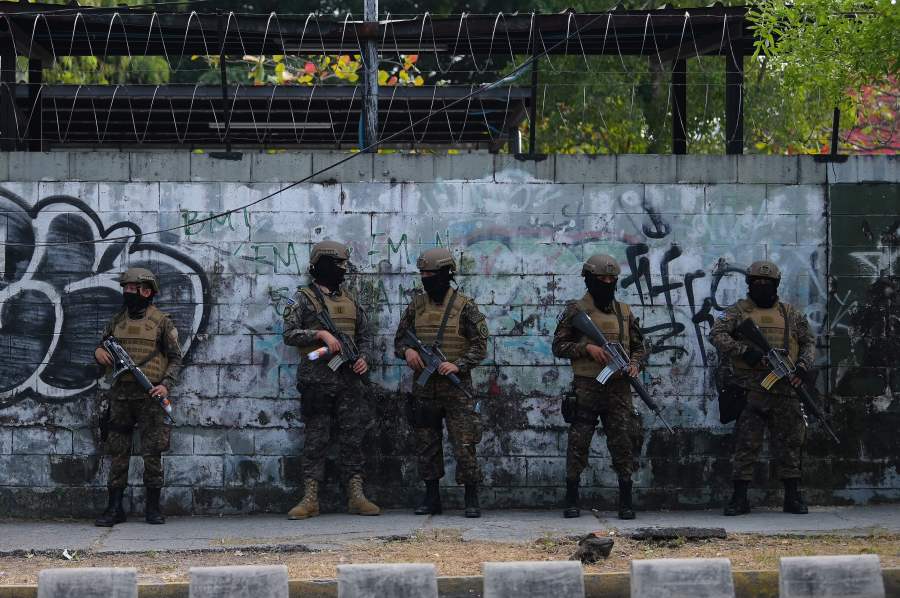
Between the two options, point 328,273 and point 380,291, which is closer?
point 328,273

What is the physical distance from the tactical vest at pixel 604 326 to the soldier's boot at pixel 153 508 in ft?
9.43

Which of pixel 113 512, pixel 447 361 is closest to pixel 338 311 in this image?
pixel 447 361

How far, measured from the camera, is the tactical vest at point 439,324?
8.77 metres

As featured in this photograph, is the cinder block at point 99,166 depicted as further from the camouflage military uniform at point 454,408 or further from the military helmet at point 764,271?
the military helmet at point 764,271

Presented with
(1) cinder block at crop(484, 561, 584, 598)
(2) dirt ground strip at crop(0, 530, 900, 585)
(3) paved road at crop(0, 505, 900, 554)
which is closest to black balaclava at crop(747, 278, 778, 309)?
(3) paved road at crop(0, 505, 900, 554)

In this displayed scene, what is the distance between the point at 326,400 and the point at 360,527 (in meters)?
0.93

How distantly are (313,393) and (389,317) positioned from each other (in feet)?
2.55

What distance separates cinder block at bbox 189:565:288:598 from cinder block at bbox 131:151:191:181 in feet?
12.6

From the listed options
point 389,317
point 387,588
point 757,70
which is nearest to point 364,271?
point 389,317

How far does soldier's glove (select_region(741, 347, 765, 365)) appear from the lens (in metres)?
8.63

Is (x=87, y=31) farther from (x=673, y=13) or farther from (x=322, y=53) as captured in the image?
(x=673, y=13)

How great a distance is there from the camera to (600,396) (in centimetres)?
866

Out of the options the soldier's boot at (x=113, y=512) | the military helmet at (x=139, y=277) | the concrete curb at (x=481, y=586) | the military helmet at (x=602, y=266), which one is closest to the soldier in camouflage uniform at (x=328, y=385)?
the military helmet at (x=139, y=277)

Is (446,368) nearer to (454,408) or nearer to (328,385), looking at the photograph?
(454,408)
